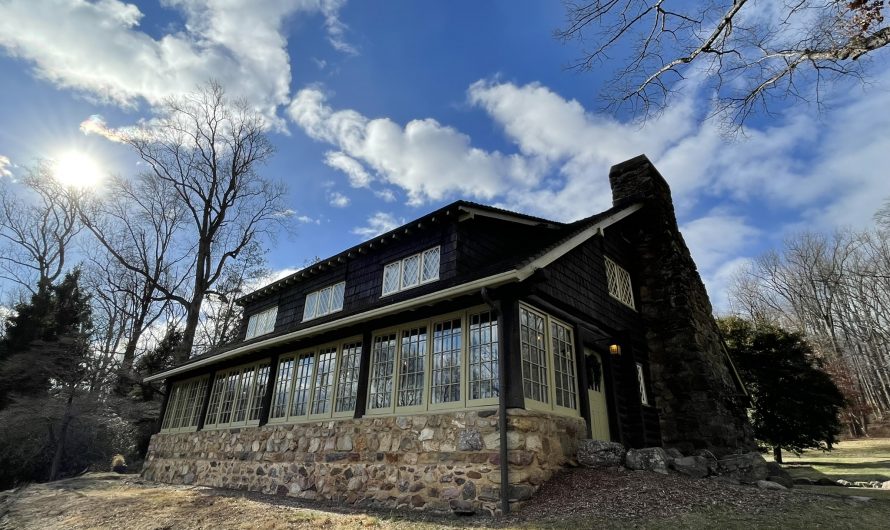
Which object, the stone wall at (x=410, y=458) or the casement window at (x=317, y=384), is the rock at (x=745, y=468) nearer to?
the stone wall at (x=410, y=458)

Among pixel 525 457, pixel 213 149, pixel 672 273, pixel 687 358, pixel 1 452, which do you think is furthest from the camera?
pixel 213 149

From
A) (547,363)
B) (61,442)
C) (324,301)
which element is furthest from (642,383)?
(61,442)

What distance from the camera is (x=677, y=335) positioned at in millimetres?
11758

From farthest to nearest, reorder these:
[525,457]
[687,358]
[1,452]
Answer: [1,452] → [687,358] → [525,457]

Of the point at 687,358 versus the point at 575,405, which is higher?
the point at 687,358

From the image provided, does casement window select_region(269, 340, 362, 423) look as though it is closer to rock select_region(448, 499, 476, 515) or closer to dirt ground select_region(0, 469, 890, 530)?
dirt ground select_region(0, 469, 890, 530)

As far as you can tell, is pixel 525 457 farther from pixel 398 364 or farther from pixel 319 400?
pixel 319 400

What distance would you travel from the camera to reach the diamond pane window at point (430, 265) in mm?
10242

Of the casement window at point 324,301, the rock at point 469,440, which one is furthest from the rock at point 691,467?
the casement window at point 324,301

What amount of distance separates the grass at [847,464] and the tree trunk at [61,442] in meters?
21.4

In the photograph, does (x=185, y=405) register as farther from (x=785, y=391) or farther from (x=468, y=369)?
(x=785, y=391)

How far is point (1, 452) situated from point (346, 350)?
15.0 meters

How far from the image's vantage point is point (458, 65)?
10.2m

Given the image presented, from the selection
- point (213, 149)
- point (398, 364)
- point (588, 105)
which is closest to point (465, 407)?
point (398, 364)
